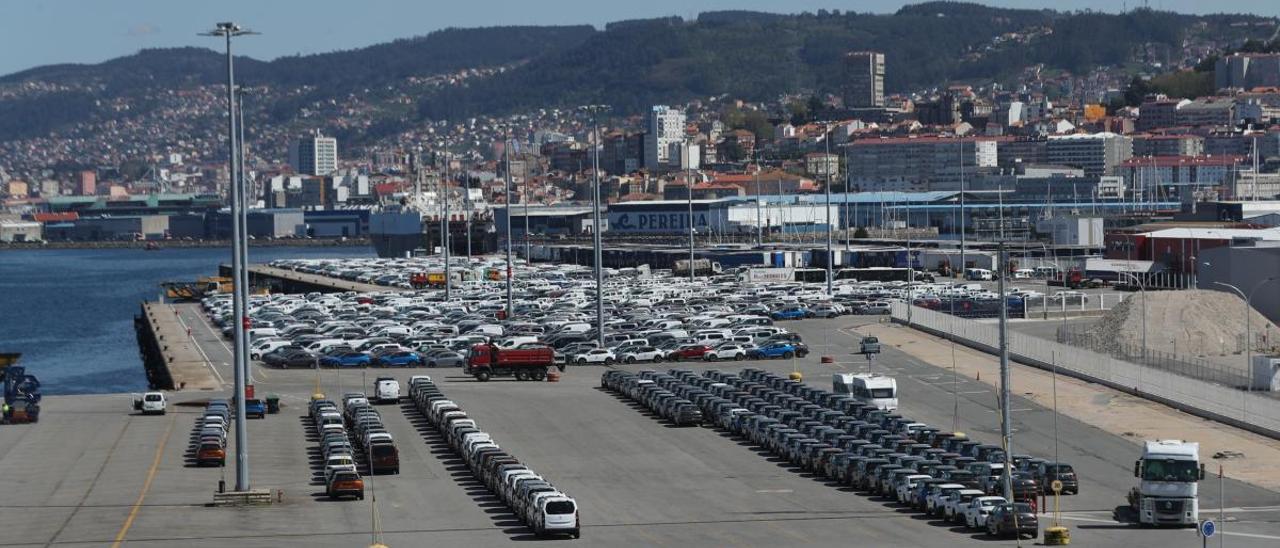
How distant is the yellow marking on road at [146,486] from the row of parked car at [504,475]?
705cm

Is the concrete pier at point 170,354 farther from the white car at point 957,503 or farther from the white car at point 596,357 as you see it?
the white car at point 957,503

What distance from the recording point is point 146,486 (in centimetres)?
4388

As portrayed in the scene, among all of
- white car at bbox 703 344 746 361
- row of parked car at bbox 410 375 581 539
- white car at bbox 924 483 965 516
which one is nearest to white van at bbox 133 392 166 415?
row of parked car at bbox 410 375 581 539

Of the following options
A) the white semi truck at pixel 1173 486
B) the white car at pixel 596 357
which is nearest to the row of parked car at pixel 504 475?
the white semi truck at pixel 1173 486

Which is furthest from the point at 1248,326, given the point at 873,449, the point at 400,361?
the point at 400,361

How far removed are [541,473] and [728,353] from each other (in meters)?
32.6

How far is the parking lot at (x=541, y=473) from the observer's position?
1484 inches

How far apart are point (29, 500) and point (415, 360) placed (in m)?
35.6

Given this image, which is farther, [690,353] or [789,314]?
[789,314]

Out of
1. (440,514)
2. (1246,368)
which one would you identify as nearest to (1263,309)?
(1246,368)

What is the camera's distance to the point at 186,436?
174ft

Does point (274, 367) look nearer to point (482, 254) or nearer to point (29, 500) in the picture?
point (29, 500)

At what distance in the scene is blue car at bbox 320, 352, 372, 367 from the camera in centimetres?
7662

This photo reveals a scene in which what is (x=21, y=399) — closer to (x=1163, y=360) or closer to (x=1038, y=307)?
(x=1163, y=360)
